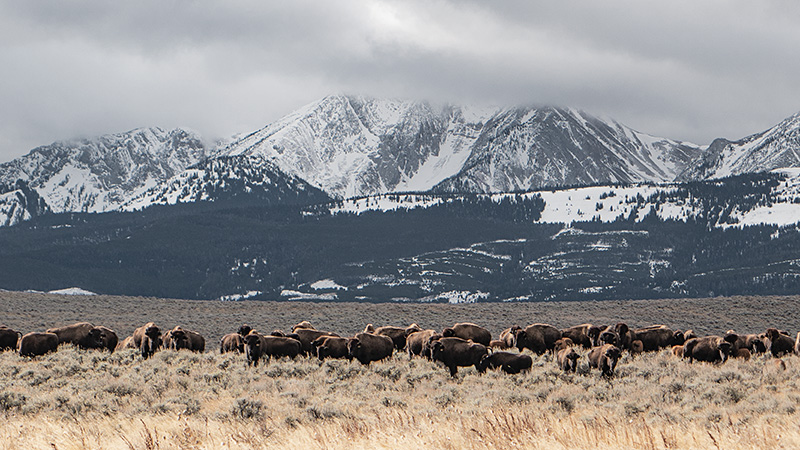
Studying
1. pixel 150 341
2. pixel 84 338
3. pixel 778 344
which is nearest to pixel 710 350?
pixel 778 344

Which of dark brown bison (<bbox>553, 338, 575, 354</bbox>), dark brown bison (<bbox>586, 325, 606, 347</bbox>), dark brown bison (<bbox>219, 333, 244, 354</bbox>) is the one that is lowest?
dark brown bison (<bbox>219, 333, 244, 354</bbox>)

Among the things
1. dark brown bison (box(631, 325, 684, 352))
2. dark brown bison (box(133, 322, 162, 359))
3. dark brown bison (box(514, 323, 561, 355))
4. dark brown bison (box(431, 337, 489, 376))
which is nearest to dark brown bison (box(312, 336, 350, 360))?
dark brown bison (box(431, 337, 489, 376))

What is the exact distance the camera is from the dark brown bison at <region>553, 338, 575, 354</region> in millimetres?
35062

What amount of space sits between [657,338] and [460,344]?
10469 millimetres

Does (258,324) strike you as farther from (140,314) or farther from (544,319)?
(544,319)

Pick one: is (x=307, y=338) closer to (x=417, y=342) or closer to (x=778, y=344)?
(x=417, y=342)

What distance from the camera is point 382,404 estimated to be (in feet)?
80.3

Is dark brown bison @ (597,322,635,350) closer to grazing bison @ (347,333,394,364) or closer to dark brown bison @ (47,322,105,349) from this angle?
grazing bison @ (347,333,394,364)

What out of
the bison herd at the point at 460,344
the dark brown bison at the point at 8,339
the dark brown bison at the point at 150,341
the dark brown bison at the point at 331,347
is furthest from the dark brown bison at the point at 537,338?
the dark brown bison at the point at 8,339

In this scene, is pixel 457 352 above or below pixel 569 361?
above

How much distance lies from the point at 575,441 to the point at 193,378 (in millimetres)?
15844

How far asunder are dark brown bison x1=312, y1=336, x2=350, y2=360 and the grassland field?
52 cm

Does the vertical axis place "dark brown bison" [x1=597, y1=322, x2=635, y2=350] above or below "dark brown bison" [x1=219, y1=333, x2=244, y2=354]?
above

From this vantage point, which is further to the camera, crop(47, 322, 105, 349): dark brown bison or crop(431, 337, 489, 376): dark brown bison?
crop(47, 322, 105, 349): dark brown bison
